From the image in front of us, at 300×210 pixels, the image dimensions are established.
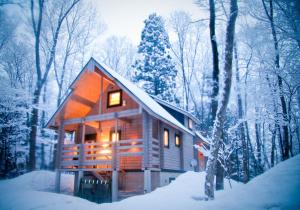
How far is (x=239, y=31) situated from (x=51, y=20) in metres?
19.0

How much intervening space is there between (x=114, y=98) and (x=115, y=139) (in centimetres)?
398

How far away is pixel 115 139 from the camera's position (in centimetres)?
1379

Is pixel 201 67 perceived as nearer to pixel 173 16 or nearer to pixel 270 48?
pixel 173 16

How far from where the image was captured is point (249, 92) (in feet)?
63.6

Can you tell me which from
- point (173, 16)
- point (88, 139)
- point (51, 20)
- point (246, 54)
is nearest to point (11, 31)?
point (51, 20)

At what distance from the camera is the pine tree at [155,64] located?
30.4m

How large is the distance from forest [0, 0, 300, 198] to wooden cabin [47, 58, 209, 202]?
358 centimetres

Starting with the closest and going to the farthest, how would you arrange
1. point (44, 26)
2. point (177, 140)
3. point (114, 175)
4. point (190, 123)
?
point (114, 175) < point (177, 140) < point (190, 123) < point (44, 26)

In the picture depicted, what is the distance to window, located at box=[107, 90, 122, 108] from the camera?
54.3ft

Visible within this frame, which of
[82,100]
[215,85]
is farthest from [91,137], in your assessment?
[215,85]

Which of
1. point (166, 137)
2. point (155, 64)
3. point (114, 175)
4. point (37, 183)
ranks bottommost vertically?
point (37, 183)

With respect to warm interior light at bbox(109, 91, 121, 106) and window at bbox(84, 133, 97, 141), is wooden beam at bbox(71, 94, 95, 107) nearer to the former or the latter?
warm interior light at bbox(109, 91, 121, 106)

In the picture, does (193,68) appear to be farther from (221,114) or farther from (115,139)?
(221,114)

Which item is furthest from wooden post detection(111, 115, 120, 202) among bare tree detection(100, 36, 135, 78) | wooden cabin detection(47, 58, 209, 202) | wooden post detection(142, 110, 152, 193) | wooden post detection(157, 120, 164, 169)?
bare tree detection(100, 36, 135, 78)
